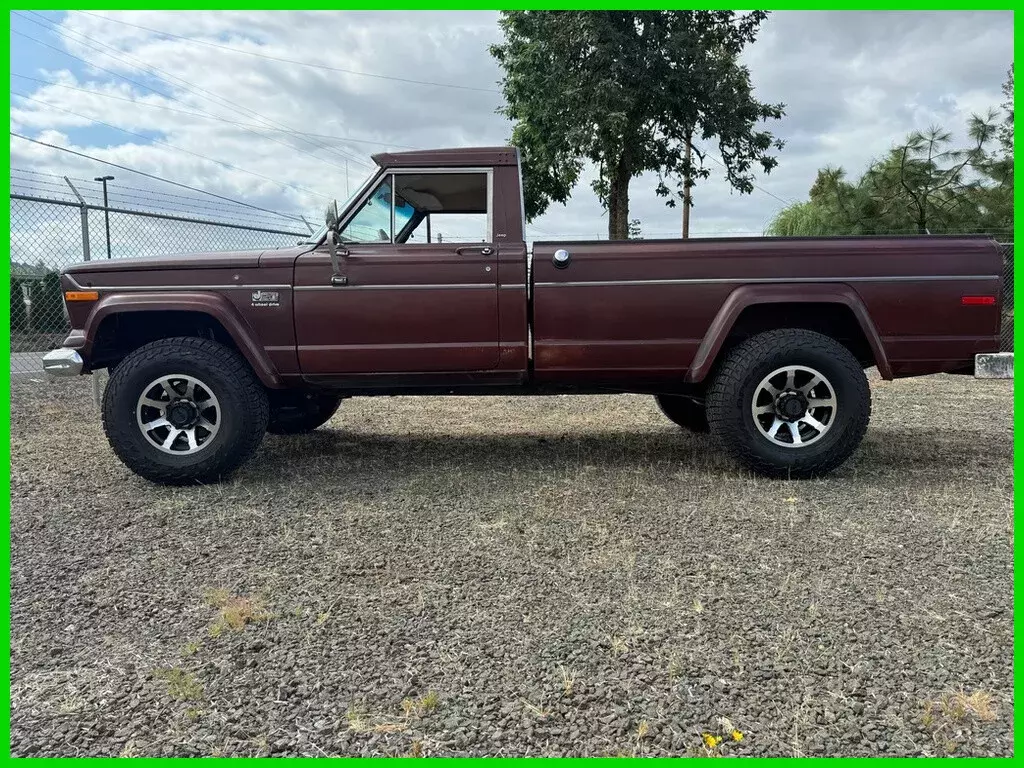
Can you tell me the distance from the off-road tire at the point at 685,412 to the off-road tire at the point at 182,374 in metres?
3.24

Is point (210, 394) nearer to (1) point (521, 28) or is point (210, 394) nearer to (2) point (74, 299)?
(2) point (74, 299)

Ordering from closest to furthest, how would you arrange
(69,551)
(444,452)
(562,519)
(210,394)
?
(69,551), (562,519), (210,394), (444,452)

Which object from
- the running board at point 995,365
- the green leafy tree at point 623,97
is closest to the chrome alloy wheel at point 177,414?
the running board at point 995,365

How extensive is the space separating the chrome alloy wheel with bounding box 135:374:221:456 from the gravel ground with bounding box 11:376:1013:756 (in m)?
0.30

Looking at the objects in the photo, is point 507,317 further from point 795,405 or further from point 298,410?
point 298,410

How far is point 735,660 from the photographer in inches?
89.3

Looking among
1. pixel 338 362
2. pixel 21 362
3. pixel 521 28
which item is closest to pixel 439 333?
pixel 338 362

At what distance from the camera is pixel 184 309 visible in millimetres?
4270

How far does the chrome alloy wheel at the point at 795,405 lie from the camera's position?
14.1ft

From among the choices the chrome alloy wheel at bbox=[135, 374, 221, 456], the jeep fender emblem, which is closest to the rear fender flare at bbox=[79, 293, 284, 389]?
the jeep fender emblem

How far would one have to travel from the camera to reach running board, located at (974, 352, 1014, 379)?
4.14m

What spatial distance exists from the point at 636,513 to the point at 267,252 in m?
2.77

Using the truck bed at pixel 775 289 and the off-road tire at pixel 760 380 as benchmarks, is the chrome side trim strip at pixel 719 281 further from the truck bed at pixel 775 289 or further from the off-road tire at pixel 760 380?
the off-road tire at pixel 760 380

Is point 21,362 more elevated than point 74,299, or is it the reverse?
point 74,299
